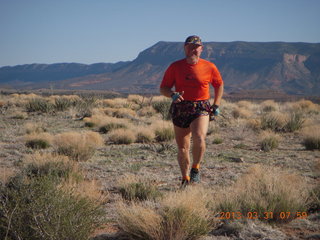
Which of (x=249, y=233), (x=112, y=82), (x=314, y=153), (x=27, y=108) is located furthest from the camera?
(x=112, y=82)

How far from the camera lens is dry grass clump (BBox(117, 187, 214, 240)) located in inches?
136

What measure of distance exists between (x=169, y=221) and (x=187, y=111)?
197 cm

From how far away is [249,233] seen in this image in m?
3.72

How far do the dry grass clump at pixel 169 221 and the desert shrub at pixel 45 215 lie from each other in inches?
13.2

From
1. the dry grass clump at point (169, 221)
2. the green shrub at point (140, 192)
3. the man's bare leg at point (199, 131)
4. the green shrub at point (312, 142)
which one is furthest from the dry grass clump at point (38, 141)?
the green shrub at point (312, 142)

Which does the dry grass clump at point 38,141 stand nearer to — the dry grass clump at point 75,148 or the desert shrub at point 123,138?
the dry grass clump at point 75,148

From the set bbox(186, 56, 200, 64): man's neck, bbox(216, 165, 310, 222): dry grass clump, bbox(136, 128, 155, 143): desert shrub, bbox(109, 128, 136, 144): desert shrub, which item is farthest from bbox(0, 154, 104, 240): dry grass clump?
bbox(136, 128, 155, 143): desert shrub

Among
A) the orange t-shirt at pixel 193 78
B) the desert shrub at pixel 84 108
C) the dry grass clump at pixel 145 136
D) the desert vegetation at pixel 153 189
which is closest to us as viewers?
the desert vegetation at pixel 153 189

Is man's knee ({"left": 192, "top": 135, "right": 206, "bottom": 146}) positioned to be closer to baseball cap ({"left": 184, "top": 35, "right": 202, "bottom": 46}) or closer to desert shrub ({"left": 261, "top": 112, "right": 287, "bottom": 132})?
baseball cap ({"left": 184, "top": 35, "right": 202, "bottom": 46})

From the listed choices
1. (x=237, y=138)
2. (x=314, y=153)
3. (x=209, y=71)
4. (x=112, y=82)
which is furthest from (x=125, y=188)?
(x=112, y=82)

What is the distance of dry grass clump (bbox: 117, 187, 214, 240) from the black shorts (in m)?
1.61

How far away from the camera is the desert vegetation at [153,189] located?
11.2ft

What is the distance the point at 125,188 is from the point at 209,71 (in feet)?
6.30

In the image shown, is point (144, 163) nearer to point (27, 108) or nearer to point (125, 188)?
point (125, 188)
